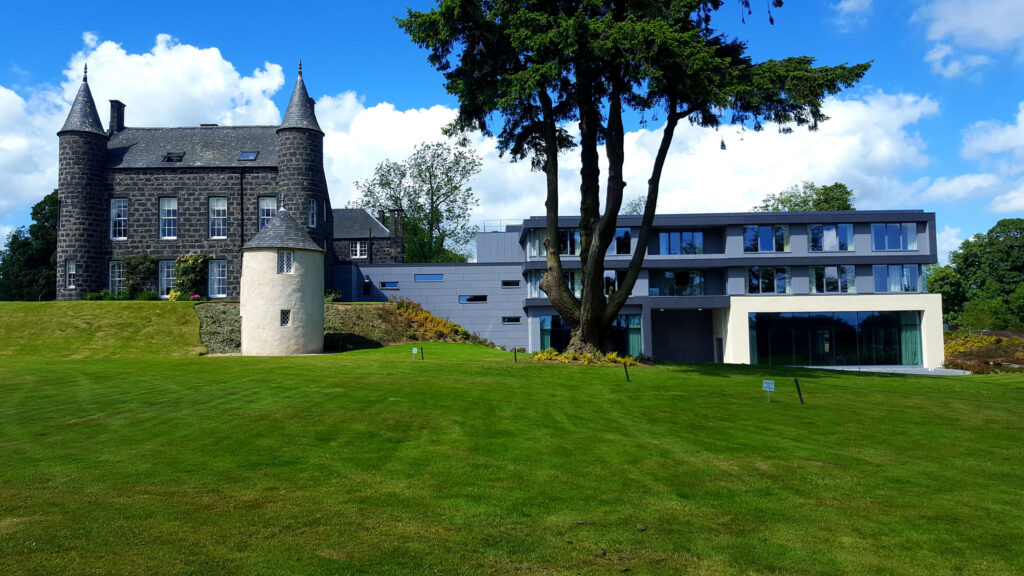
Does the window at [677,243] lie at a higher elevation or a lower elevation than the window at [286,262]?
higher

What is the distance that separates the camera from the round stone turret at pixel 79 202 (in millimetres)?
41000

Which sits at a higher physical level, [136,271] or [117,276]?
[136,271]

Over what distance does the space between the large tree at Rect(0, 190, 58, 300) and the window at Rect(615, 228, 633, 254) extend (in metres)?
45.0

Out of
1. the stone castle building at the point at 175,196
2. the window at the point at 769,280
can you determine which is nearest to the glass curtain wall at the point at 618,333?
the window at the point at 769,280

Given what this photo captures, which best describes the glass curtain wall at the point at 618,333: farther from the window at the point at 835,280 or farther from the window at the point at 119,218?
the window at the point at 119,218

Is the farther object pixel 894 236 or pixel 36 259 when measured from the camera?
pixel 36 259

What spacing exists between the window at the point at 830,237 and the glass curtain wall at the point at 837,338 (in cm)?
422

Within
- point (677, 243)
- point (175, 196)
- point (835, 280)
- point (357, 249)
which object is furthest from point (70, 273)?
point (835, 280)

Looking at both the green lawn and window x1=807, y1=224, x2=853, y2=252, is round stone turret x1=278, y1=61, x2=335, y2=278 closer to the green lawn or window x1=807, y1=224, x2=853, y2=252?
the green lawn

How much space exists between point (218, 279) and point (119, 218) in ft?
24.9

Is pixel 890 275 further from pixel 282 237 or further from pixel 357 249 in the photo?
pixel 357 249

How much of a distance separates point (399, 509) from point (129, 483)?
3.21 meters

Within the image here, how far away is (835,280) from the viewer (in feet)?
138

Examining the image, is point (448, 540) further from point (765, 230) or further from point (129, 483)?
point (765, 230)
